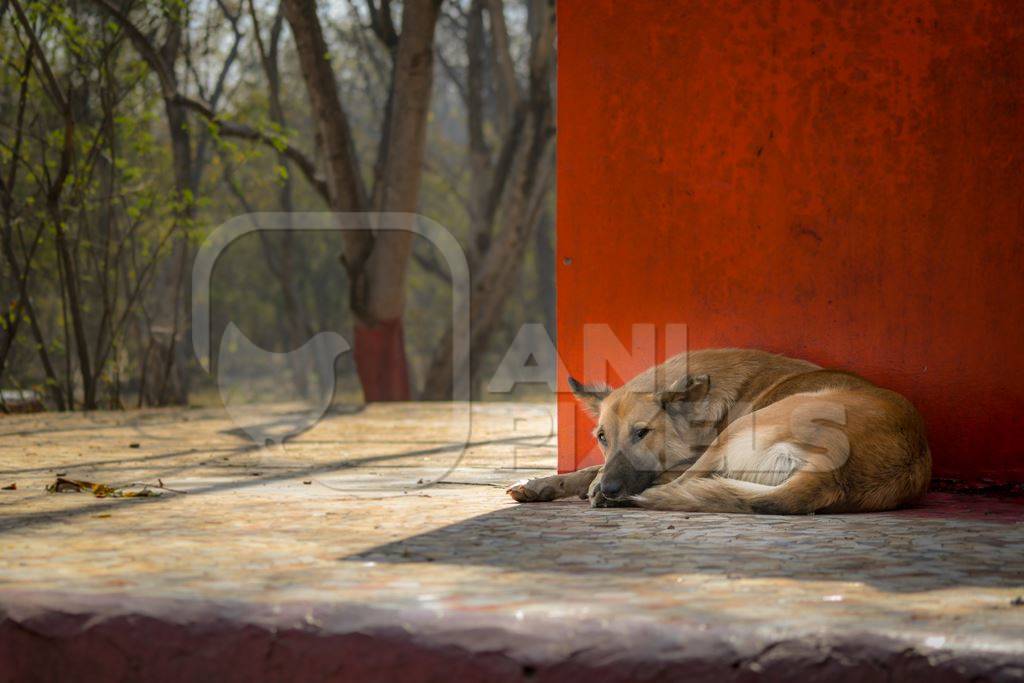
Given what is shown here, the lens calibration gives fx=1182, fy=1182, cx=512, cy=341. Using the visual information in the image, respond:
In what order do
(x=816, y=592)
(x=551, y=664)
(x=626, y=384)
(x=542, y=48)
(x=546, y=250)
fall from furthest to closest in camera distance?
1. (x=546, y=250)
2. (x=542, y=48)
3. (x=626, y=384)
4. (x=816, y=592)
5. (x=551, y=664)

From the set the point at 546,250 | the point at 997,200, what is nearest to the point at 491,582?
the point at 997,200

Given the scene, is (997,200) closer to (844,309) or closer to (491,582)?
(844,309)

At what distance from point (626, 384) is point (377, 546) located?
206 cm

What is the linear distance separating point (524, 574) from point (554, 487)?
1997 mm

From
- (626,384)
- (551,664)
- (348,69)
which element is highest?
(348,69)

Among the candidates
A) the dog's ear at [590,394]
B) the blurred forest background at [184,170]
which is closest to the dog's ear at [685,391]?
the dog's ear at [590,394]

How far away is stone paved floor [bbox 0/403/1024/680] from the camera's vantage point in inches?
110

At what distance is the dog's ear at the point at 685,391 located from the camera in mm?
5328

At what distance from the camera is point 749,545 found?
13.0 feet

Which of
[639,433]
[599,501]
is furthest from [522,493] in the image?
[639,433]

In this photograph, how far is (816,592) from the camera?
3.19m

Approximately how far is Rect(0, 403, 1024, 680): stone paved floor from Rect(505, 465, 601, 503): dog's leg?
0.10m

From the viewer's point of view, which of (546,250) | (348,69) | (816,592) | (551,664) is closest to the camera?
(551,664)

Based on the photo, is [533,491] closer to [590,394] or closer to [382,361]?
[590,394]
